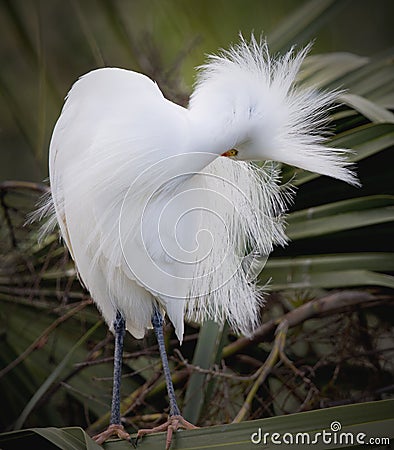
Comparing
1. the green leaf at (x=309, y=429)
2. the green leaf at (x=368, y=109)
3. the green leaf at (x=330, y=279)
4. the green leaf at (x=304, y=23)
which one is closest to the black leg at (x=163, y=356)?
the green leaf at (x=330, y=279)

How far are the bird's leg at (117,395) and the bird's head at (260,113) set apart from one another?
15.3 inches

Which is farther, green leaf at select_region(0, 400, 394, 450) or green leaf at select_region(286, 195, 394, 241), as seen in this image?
green leaf at select_region(286, 195, 394, 241)

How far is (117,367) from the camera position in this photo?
117 centimetres

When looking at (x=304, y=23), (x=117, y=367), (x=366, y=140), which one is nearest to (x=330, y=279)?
(x=366, y=140)

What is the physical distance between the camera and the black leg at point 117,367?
1123mm

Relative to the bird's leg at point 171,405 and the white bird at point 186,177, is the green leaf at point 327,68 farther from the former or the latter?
the bird's leg at point 171,405

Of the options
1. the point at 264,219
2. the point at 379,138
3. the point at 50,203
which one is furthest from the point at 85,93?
the point at 379,138

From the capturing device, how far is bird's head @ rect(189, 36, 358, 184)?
3.34 ft

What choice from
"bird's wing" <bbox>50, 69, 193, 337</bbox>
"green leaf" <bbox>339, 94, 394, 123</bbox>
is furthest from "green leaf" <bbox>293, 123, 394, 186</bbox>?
"bird's wing" <bbox>50, 69, 193, 337</bbox>

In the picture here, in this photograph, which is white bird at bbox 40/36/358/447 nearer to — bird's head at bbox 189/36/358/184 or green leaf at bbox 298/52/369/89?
bird's head at bbox 189/36/358/184

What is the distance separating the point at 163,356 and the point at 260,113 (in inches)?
16.7

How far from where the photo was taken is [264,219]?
1.13 meters

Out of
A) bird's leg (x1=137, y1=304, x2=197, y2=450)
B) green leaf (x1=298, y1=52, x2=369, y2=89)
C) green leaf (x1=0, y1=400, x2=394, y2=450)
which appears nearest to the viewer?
green leaf (x1=0, y1=400, x2=394, y2=450)

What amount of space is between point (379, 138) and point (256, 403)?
0.55 m
